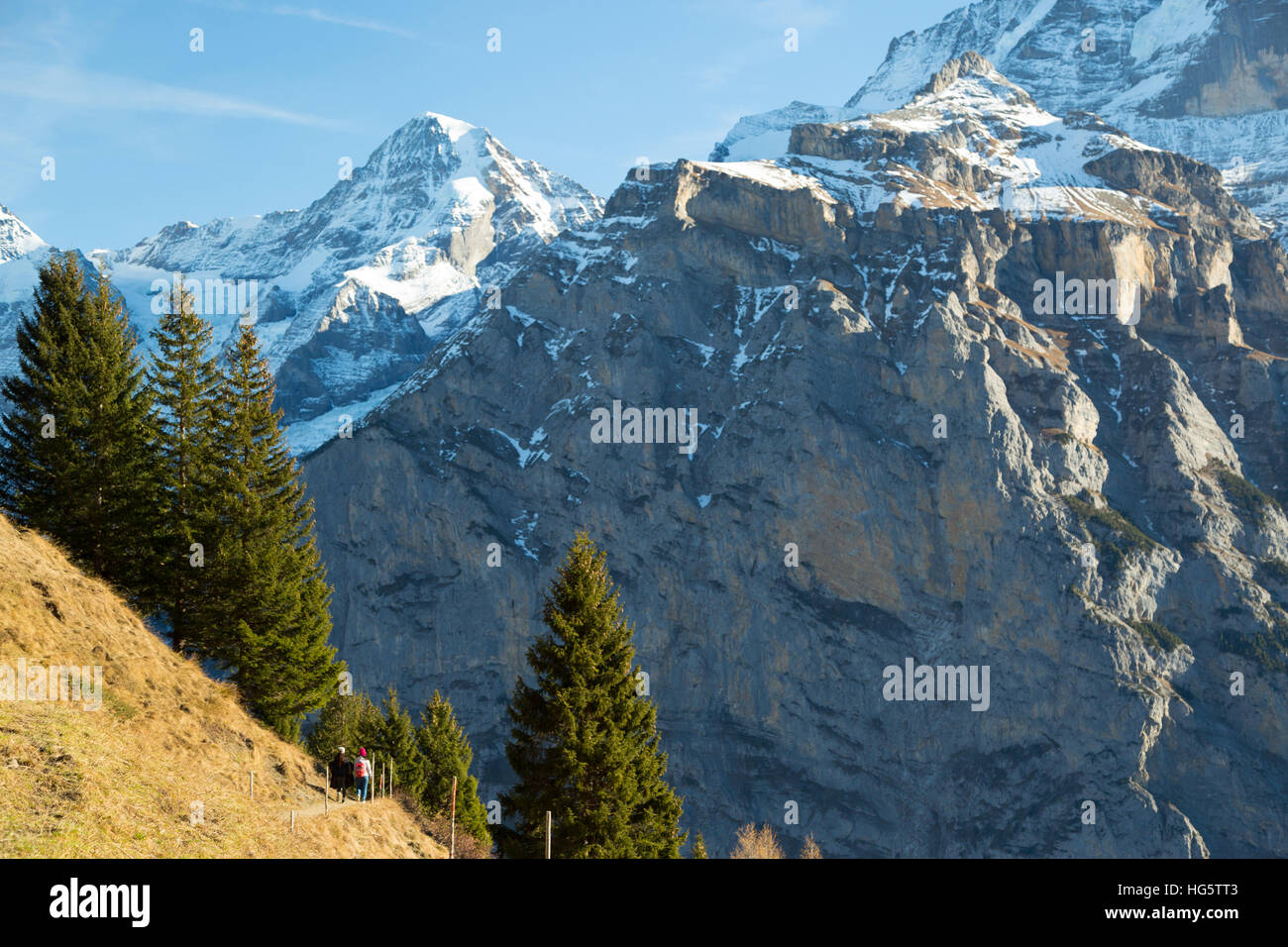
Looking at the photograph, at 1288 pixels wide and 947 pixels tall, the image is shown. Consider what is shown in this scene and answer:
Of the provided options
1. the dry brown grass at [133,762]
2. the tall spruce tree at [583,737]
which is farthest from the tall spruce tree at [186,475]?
the tall spruce tree at [583,737]

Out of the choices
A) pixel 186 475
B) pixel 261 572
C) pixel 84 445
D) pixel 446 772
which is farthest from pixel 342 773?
pixel 446 772

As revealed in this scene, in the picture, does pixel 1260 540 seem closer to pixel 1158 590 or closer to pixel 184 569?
pixel 1158 590

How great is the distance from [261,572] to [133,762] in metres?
21.6

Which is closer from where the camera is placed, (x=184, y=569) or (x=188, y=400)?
(x=184, y=569)

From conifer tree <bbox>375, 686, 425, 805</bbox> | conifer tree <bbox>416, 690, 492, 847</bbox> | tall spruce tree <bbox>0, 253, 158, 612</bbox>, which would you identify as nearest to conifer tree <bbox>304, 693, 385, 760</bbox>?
conifer tree <bbox>375, 686, 425, 805</bbox>

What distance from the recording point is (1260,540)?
181 meters

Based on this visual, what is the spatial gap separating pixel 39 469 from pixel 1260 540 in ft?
587

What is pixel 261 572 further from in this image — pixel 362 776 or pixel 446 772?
pixel 446 772

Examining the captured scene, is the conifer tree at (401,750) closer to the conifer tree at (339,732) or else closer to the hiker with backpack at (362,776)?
the conifer tree at (339,732)

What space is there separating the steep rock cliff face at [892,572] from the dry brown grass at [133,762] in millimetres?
128366

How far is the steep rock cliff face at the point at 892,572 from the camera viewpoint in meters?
157

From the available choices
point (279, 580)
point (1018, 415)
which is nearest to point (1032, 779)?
point (1018, 415)

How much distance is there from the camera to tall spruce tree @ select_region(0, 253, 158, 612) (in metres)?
44.4
